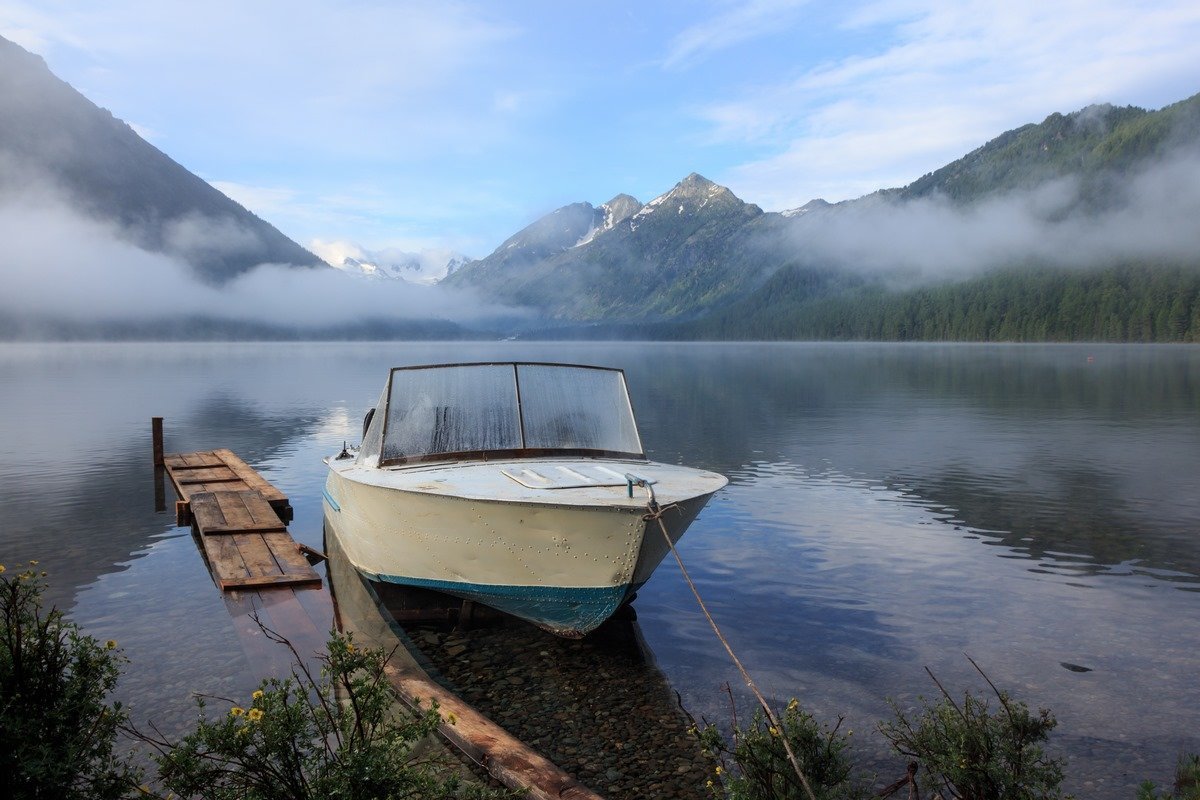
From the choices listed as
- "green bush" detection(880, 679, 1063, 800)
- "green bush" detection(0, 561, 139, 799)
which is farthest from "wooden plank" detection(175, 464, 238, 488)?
"green bush" detection(880, 679, 1063, 800)

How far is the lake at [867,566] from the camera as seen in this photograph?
10016mm

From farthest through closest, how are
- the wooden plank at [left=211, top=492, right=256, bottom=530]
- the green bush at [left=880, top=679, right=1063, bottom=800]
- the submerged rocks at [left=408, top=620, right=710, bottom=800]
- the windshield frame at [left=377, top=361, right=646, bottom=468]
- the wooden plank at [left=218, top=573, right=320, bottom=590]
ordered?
the wooden plank at [left=211, top=492, right=256, bottom=530] < the windshield frame at [left=377, top=361, right=646, bottom=468] < the wooden plank at [left=218, top=573, right=320, bottom=590] < the submerged rocks at [left=408, top=620, right=710, bottom=800] < the green bush at [left=880, top=679, right=1063, bottom=800]

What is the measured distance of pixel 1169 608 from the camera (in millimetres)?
12961

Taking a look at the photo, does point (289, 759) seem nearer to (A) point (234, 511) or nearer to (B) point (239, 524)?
(B) point (239, 524)

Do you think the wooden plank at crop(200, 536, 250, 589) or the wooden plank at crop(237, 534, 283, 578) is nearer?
the wooden plank at crop(200, 536, 250, 589)

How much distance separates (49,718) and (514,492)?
5810 mm

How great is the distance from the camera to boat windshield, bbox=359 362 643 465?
1295 centimetres

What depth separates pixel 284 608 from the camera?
1180 cm

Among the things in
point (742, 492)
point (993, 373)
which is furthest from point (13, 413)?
point (993, 373)

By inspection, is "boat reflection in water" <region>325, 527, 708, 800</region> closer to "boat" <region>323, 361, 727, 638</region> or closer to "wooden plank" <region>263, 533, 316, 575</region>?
"boat" <region>323, 361, 727, 638</region>

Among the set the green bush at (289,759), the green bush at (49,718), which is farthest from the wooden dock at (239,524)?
the green bush at (289,759)

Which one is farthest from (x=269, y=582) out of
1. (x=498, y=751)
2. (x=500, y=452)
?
(x=498, y=751)

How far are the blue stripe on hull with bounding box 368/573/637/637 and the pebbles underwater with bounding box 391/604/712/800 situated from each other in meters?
0.50

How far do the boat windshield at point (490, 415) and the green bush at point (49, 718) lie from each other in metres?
7.40
